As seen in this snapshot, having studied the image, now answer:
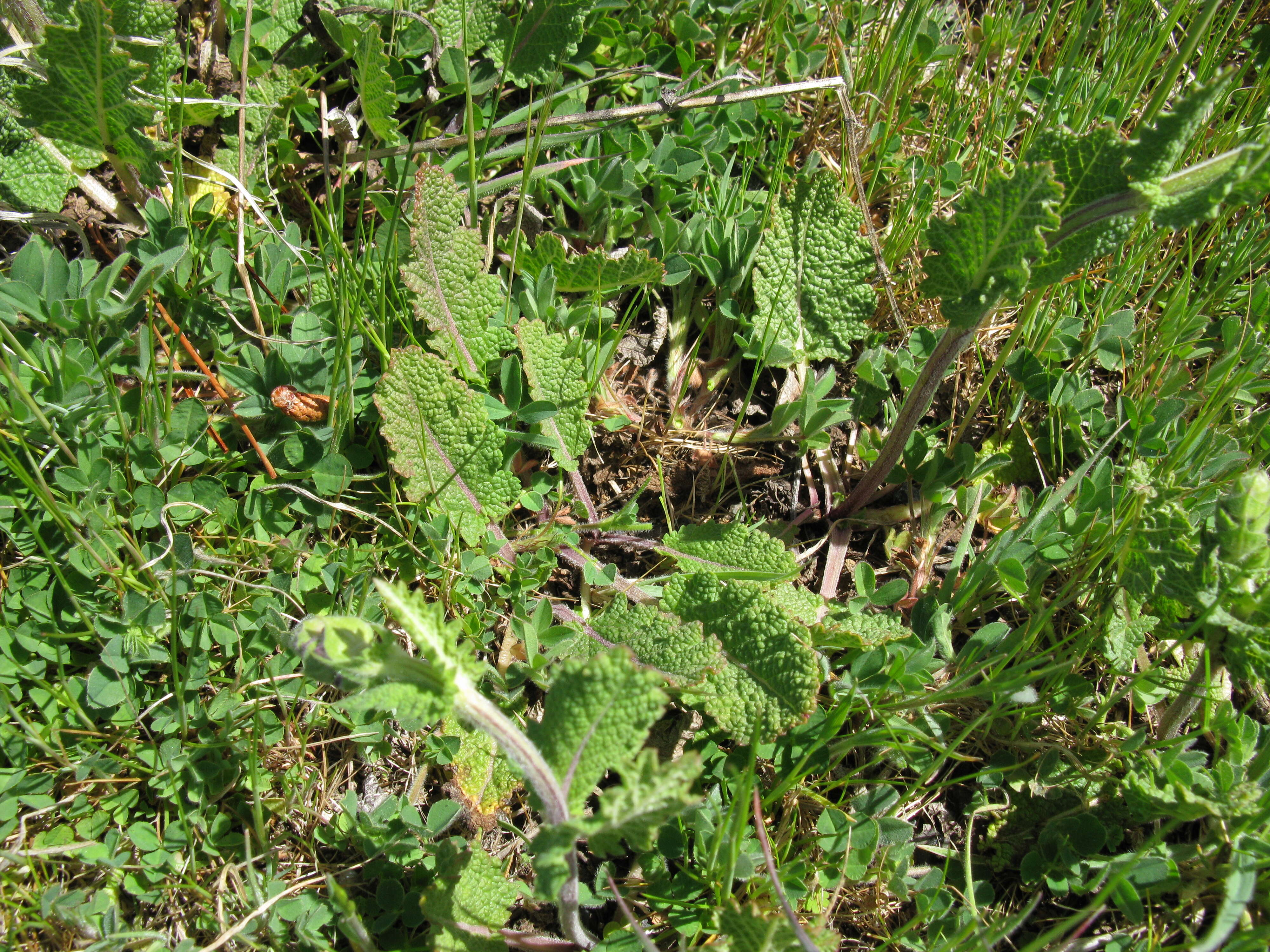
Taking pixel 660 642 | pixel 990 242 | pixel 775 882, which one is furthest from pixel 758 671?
pixel 990 242

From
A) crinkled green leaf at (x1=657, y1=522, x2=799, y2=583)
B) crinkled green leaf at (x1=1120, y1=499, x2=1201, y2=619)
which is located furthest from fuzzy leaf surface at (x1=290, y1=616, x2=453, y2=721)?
crinkled green leaf at (x1=1120, y1=499, x2=1201, y2=619)

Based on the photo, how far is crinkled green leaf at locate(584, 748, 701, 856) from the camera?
1.40 meters

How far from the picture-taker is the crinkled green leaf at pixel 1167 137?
1.60m

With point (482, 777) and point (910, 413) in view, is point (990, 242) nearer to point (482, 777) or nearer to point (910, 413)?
point (910, 413)

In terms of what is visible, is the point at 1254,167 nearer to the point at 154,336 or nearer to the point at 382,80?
the point at 382,80

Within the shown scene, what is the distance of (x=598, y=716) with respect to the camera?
1568 millimetres

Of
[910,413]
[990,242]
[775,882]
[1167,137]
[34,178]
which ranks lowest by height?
[775,882]

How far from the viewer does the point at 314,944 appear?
182 cm

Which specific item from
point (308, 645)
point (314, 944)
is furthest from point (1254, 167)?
point (314, 944)

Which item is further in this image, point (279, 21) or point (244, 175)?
point (279, 21)

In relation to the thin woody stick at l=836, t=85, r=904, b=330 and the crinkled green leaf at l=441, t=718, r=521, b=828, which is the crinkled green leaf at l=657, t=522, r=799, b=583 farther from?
the thin woody stick at l=836, t=85, r=904, b=330

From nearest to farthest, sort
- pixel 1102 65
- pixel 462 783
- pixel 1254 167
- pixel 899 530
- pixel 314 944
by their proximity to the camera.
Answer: pixel 1254 167 < pixel 314 944 < pixel 462 783 < pixel 899 530 < pixel 1102 65

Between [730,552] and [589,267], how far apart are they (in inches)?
33.3

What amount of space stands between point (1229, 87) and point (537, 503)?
2.62m
